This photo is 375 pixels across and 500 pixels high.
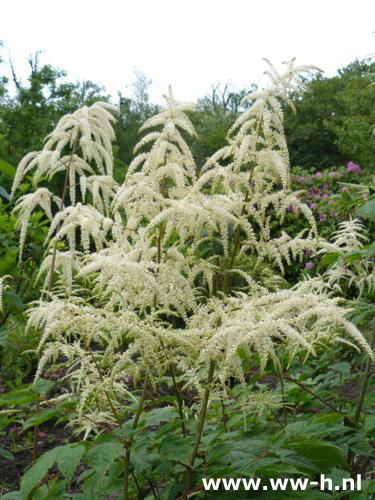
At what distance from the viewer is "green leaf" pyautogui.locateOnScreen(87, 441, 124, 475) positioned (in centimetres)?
197

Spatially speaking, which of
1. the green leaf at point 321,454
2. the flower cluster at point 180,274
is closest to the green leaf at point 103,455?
the flower cluster at point 180,274

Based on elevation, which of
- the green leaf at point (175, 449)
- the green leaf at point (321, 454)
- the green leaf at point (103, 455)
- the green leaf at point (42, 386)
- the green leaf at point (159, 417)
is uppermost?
the green leaf at point (42, 386)

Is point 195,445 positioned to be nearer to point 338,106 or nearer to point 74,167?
point 74,167

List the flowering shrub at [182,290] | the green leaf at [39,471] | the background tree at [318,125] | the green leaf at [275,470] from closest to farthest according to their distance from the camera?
1. the green leaf at [275,470]
2. the green leaf at [39,471]
3. the flowering shrub at [182,290]
4. the background tree at [318,125]

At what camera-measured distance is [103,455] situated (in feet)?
6.59

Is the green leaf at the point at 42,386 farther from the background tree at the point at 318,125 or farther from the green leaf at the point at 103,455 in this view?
the background tree at the point at 318,125

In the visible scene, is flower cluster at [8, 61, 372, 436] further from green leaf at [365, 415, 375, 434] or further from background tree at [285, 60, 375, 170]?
background tree at [285, 60, 375, 170]

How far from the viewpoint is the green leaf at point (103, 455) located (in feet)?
6.47

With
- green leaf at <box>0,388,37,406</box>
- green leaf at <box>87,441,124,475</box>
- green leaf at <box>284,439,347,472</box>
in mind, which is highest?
green leaf at <box>0,388,37,406</box>

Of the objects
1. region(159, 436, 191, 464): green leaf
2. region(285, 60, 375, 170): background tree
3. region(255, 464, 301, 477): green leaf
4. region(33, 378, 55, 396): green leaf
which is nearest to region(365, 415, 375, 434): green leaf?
region(255, 464, 301, 477): green leaf

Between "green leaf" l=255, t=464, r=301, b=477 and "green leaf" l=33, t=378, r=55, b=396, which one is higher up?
"green leaf" l=33, t=378, r=55, b=396

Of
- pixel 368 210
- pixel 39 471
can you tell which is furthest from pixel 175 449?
pixel 368 210

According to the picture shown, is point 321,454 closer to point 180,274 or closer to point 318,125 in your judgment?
point 180,274

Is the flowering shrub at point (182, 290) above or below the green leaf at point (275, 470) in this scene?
above
